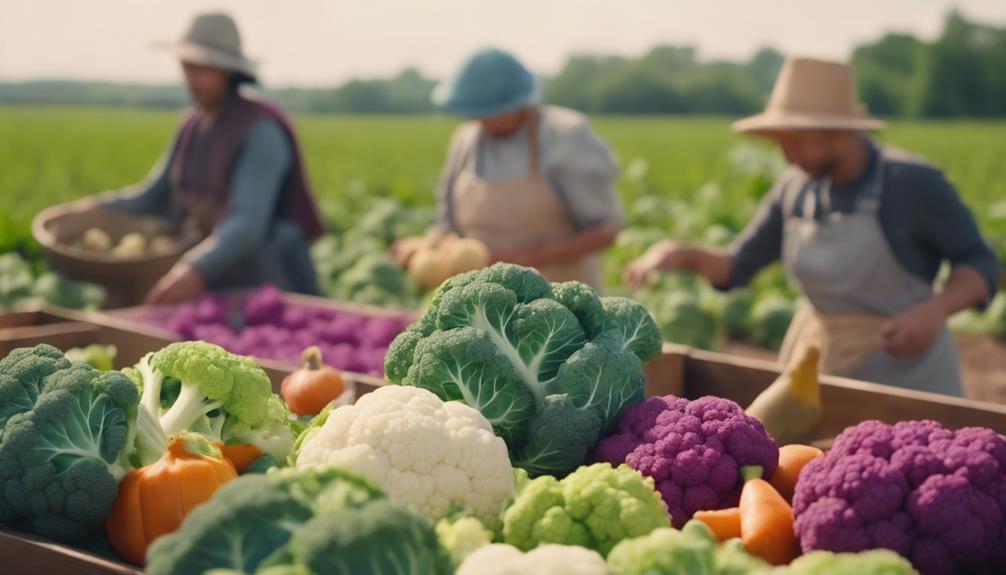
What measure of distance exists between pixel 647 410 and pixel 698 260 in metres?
2.26

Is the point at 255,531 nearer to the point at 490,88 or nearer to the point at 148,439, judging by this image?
the point at 148,439


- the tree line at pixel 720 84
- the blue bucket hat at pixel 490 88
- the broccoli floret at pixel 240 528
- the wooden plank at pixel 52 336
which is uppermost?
the blue bucket hat at pixel 490 88

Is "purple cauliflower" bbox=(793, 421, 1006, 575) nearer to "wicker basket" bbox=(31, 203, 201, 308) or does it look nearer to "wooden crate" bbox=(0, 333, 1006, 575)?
"wooden crate" bbox=(0, 333, 1006, 575)

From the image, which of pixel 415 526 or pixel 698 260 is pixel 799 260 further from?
pixel 415 526

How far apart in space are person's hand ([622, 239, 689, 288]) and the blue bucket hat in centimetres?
104

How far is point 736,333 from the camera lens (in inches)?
378

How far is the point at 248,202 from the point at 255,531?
13.2ft

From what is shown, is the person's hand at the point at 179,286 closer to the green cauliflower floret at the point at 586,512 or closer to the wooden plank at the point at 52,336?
the wooden plank at the point at 52,336

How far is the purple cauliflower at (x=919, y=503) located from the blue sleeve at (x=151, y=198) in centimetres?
489

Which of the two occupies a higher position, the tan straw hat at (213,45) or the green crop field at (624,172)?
the tan straw hat at (213,45)

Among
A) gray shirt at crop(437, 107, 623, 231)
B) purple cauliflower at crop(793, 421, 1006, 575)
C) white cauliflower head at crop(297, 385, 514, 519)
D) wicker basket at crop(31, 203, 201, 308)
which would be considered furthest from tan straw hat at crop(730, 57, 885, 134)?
wicker basket at crop(31, 203, 201, 308)

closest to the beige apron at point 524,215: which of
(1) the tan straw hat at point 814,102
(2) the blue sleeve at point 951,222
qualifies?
(1) the tan straw hat at point 814,102

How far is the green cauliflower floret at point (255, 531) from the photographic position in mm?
1533

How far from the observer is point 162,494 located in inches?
81.4
